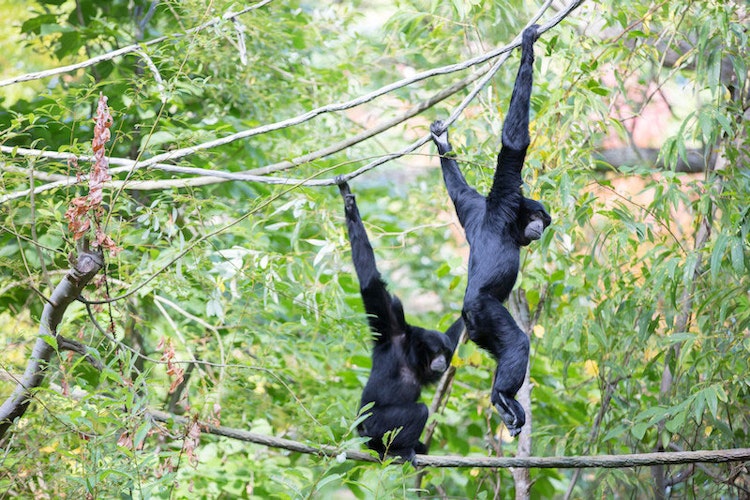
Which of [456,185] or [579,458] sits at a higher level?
[456,185]

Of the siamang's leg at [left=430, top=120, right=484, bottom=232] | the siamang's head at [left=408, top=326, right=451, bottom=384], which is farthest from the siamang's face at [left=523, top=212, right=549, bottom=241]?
the siamang's head at [left=408, top=326, right=451, bottom=384]

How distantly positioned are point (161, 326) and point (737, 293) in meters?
3.96

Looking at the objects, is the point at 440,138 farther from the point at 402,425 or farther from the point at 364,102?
the point at 402,425

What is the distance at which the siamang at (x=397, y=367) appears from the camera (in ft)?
17.0

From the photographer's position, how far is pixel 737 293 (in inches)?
184

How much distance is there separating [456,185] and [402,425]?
1775 millimetres

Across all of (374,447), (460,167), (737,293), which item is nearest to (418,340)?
(374,447)

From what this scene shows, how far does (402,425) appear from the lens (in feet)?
17.3

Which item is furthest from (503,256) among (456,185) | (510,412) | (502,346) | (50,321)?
(50,321)

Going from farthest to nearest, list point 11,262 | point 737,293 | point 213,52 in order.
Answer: point 213,52 → point 737,293 → point 11,262

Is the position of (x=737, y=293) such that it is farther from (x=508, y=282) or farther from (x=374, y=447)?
(x=374, y=447)

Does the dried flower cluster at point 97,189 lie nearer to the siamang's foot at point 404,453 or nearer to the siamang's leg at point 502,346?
the siamang's leg at point 502,346

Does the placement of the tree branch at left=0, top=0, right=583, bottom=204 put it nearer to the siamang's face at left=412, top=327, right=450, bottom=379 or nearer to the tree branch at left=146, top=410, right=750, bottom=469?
the tree branch at left=146, top=410, right=750, bottom=469

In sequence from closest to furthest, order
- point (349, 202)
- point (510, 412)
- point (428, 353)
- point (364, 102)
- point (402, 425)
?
point (364, 102), point (510, 412), point (349, 202), point (402, 425), point (428, 353)
